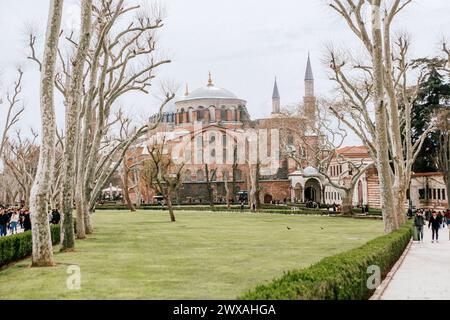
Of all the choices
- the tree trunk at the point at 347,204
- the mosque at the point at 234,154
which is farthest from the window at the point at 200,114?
the tree trunk at the point at 347,204

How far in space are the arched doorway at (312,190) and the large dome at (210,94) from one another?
97.3 feet

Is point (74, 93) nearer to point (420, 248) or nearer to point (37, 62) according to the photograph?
point (37, 62)

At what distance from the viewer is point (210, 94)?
98.0 m

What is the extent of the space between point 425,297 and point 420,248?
11.0 metres

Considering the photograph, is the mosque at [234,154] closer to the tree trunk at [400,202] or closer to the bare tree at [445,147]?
the bare tree at [445,147]

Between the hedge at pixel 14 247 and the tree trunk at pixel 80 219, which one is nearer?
the hedge at pixel 14 247

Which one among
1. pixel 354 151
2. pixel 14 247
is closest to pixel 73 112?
pixel 14 247

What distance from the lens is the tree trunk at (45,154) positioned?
1366 cm

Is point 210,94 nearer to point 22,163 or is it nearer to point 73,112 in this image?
point 22,163

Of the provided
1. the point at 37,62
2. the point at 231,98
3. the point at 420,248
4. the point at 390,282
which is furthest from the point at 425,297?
the point at 231,98

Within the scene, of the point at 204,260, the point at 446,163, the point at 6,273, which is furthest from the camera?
the point at 446,163

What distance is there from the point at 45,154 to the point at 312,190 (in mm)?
62662

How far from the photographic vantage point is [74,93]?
16844mm

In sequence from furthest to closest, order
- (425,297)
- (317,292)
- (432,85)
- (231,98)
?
(231,98)
(432,85)
(425,297)
(317,292)
